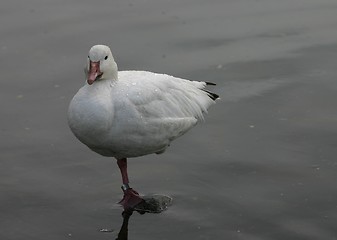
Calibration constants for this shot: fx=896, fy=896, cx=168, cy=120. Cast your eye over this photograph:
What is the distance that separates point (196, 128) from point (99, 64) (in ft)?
7.46

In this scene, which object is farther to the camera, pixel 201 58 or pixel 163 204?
pixel 201 58

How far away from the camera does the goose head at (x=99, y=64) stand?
8.13 meters

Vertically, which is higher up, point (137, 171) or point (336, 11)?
point (336, 11)

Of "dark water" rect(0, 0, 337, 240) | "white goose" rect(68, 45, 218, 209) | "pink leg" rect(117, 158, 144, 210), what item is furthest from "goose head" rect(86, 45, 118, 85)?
"dark water" rect(0, 0, 337, 240)

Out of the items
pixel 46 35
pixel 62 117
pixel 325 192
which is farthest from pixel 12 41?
pixel 325 192

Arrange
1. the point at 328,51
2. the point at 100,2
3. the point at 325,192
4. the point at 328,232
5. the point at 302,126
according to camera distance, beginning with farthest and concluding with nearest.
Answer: the point at 100,2 < the point at 328,51 < the point at 302,126 < the point at 325,192 < the point at 328,232

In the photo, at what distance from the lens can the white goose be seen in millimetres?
7926

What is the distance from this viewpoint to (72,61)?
12.0m

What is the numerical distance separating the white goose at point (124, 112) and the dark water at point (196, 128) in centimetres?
57

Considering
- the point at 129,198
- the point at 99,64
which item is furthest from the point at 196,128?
the point at 99,64

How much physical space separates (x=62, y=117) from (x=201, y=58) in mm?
2309

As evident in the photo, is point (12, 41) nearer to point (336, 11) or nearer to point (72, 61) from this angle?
point (72, 61)

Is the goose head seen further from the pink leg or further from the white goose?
the pink leg

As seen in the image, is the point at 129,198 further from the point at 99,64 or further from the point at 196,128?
the point at 196,128
